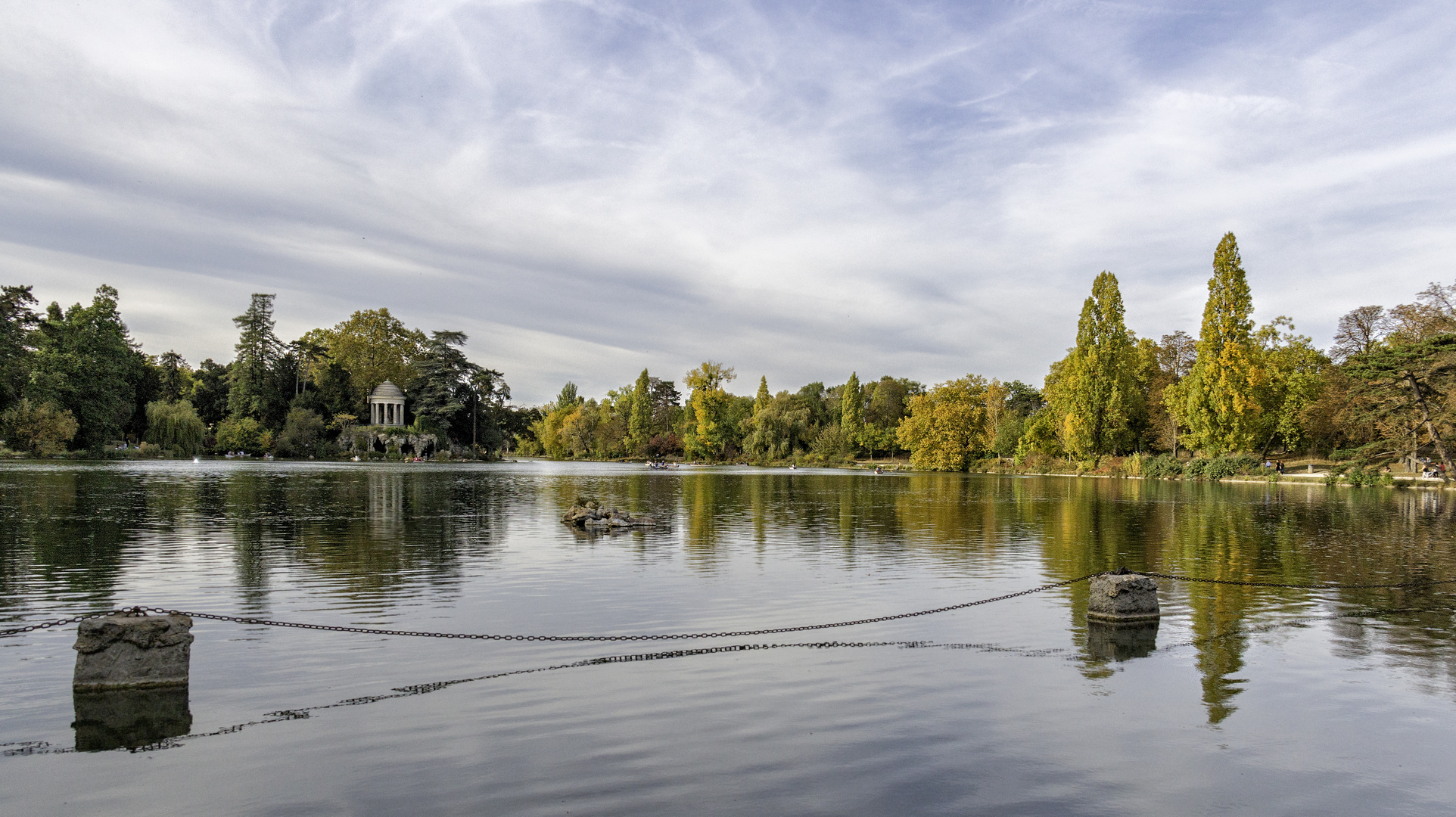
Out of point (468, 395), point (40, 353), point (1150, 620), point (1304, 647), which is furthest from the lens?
point (468, 395)

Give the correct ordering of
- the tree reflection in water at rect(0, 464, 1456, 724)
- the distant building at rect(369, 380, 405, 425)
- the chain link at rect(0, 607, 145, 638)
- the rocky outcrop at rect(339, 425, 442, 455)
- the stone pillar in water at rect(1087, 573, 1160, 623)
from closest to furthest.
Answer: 1. the chain link at rect(0, 607, 145, 638)
2. the stone pillar in water at rect(1087, 573, 1160, 623)
3. the tree reflection in water at rect(0, 464, 1456, 724)
4. the rocky outcrop at rect(339, 425, 442, 455)
5. the distant building at rect(369, 380, 405, 425)

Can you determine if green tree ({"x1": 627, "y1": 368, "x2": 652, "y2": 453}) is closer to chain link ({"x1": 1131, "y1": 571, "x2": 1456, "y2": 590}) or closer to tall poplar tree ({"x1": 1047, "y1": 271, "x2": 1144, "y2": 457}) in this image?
tall poplar tree ({"x1": 1047, "y1": 271, "x2": 1144, "y2": 457})

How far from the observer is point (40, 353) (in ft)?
218

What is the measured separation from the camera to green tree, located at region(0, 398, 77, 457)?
206ft

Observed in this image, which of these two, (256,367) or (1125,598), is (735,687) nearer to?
(1125,598)

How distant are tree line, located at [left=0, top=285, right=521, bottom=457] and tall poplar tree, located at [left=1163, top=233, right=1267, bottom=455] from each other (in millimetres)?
75377

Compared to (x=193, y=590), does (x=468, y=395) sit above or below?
above

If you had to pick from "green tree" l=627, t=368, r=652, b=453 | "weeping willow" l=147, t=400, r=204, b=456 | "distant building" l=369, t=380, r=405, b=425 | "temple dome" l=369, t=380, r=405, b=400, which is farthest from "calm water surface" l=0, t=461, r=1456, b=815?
"green tree" l=627, t=368, r=652, b=453

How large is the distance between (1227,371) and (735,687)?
63781 millimetres

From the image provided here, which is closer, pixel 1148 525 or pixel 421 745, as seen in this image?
pixel 421 745

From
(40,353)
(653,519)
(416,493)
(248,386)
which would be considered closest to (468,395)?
(248,386)

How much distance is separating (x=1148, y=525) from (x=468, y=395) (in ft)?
286

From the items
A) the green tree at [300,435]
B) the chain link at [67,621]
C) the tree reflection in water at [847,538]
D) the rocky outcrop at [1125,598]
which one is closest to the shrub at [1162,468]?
the tree reflection in water at [847,538]

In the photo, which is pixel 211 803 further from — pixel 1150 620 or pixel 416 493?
pixel 416 493
